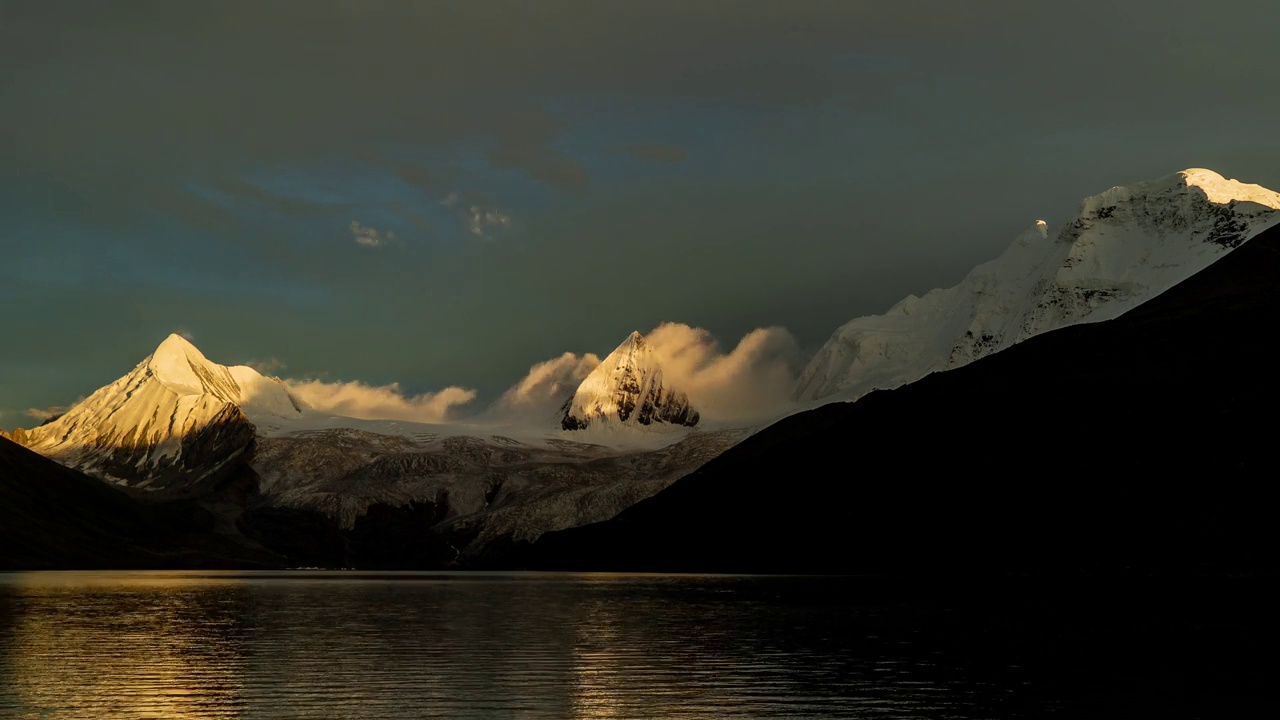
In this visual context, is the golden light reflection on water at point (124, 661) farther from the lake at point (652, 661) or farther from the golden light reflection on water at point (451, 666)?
the lake at point (652, 661)

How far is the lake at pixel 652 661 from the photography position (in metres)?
62.1

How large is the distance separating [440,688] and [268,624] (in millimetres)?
58609

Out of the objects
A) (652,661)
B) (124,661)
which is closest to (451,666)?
(652,661)

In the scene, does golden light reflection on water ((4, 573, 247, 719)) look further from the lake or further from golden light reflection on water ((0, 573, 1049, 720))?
the lake

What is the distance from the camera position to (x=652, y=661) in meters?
85.1

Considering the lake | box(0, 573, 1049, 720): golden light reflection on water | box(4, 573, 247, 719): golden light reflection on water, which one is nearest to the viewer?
box(0, 573, 1049, 720): golden light reflection on water

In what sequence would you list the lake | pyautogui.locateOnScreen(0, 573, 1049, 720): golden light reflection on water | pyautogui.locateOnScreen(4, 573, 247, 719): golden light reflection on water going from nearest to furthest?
pyautogui.locateOnScreen(0, 573, 1049, 720): golden light reflection on water
the lake
pyautogui.locateOnScreen(4, 573, 247, 719): golden light reflection on water

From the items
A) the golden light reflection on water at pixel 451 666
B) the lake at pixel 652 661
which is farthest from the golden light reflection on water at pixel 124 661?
the lake at pixel 652 661

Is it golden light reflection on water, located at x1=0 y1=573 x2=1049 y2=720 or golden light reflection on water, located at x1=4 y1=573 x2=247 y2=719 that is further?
golden light reflection on water, located at x1=4 y1=573 x2=247 y2=719

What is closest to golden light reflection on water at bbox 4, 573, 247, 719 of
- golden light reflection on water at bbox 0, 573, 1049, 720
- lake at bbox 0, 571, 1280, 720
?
golden light reflection on water at bbox 0, 573, 1049, 720

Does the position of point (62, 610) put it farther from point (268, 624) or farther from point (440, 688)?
point (440, 688)

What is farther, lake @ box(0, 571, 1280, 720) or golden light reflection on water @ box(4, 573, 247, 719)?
golden light reflection on water @ box(4, 573, 247, 719)

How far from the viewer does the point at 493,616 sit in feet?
447

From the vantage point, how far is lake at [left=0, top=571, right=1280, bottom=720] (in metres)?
62.1
